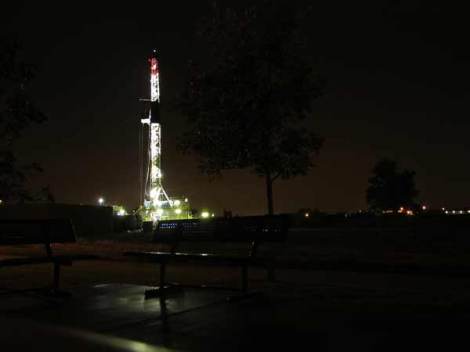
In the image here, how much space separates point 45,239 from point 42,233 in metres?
0.29

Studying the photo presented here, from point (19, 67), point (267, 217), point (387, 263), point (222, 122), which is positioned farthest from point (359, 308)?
point (222, 122)

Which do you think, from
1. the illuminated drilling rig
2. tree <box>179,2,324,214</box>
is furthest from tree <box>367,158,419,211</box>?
tree <box>179,2,324,214</box>

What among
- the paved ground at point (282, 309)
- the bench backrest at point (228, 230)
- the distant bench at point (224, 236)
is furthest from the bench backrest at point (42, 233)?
the bench backrest at point (228, 230)

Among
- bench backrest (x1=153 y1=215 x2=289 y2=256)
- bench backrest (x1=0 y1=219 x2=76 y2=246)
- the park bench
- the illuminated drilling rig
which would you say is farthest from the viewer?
the illuminated drilling rig

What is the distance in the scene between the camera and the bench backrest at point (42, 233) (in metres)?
9.04

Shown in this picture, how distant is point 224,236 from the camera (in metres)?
8.91

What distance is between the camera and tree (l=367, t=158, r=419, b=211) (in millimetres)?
98562

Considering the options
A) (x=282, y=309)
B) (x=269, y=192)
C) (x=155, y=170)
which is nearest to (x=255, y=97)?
(x=269, y=192)

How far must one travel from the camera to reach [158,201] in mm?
58750

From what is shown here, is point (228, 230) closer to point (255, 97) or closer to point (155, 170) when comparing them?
point (255, 97)

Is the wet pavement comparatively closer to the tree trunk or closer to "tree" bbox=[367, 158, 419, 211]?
the tree trunk

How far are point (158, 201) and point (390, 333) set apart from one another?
5388 cm

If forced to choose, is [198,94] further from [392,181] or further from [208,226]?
[392,181]

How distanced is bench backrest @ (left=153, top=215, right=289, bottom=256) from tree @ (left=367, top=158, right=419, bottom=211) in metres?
92.2
